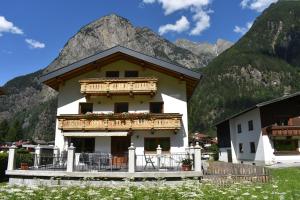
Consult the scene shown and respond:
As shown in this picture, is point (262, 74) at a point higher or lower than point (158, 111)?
higher

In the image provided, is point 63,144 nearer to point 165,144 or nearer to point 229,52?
point 165,144

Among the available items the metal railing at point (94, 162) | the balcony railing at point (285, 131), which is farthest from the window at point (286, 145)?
the metal railing at point (94, 162)

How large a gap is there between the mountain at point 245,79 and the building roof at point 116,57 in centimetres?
12412

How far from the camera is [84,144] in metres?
27.2

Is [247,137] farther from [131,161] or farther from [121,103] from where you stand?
[131,161]

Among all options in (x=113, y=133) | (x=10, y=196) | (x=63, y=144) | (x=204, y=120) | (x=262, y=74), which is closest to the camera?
(x=10, y=196)

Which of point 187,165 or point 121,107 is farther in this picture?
point 121,107

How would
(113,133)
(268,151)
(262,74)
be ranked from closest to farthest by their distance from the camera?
Answer: (113,133) < (268,151) < (262,74)

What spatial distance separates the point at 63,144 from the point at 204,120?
438 ft

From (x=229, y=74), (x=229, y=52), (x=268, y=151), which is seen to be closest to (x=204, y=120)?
(x=229, y=74)

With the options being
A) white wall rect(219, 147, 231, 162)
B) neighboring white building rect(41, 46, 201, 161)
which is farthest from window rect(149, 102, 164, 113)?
white wall rect(219, 147, 231, 162)

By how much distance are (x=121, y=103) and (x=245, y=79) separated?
152 metres

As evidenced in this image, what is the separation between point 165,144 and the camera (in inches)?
1046

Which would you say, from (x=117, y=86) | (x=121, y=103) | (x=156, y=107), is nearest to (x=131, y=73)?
(x=117, y=86)
